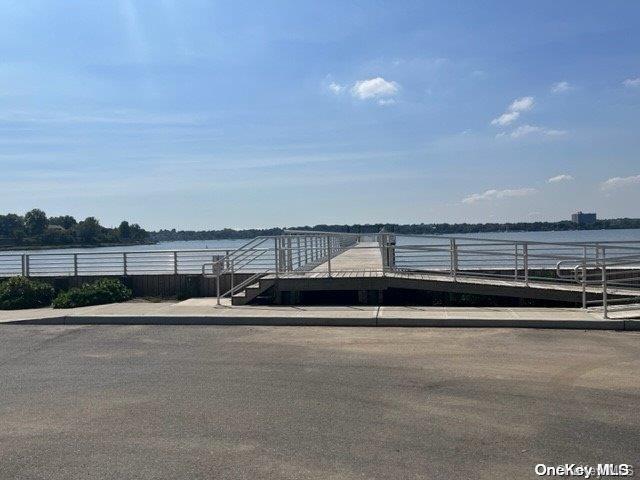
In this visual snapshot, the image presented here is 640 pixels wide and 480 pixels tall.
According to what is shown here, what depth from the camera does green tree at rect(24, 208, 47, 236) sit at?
34.4m

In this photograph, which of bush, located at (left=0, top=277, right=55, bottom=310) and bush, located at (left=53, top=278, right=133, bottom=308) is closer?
bush, located at (left=53, top=278, right=133, bottom=308)

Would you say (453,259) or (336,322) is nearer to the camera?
(336,322)

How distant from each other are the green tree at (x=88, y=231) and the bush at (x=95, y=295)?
18.1 metres

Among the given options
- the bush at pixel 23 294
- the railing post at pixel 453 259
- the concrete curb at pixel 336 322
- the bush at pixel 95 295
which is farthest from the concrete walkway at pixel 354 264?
the bush at pixel 23 294

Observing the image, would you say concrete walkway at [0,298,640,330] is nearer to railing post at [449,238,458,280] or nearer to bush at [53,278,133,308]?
bush at [53,278,133,308]

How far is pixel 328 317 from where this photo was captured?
41.6 ft

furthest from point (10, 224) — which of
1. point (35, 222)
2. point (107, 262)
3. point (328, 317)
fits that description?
point (328, 317)

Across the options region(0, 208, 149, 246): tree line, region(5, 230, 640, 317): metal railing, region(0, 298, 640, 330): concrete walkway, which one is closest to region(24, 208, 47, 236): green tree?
region(0, 208, 149, 246): tree line

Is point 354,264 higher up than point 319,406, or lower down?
higher up

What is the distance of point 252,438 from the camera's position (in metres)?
5.81

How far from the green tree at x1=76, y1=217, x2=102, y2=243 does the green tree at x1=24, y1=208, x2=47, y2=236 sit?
192cm

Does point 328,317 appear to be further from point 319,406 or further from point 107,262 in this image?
point 107,262

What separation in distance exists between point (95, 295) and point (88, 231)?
19.9 meters

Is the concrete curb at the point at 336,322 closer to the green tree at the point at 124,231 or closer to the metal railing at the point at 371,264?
the metal railing at the point at 371,264
